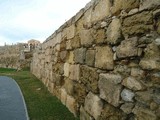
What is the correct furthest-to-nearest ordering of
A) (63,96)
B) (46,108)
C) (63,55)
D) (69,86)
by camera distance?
(63,55) → (63,96) → (46,108) → (69,86)

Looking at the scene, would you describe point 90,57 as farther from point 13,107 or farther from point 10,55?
point 10,55

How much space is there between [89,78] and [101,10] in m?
1.12

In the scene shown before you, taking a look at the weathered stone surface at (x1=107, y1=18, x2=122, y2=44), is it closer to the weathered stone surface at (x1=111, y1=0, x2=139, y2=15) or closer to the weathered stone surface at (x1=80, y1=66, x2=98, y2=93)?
the weathered stone surface at (x1=111, y1=0, x2=139, y2=15)

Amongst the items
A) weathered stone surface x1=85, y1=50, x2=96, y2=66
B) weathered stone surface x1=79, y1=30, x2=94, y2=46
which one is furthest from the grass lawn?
weathered stone surface x1=79, y1=30, x2=94, y2=46

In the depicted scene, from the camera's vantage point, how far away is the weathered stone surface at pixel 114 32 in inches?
137

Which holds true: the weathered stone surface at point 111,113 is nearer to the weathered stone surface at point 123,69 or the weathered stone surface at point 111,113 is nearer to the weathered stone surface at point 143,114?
the weathered stone surface at point 143,114

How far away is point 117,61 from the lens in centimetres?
352

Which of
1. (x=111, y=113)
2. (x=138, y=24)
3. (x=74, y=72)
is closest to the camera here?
(x=138, y=24)

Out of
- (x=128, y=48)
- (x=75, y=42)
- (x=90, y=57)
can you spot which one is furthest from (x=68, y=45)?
(x=128, y=48)

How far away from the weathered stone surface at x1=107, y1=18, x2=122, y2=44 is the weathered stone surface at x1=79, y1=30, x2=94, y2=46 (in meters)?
0.74

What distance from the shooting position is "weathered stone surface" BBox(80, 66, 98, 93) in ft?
14.0

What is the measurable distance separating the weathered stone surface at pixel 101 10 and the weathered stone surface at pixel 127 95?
117 centimetres

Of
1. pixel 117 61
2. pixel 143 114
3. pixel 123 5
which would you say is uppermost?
pixel 123 5

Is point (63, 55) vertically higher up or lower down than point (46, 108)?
higher up
